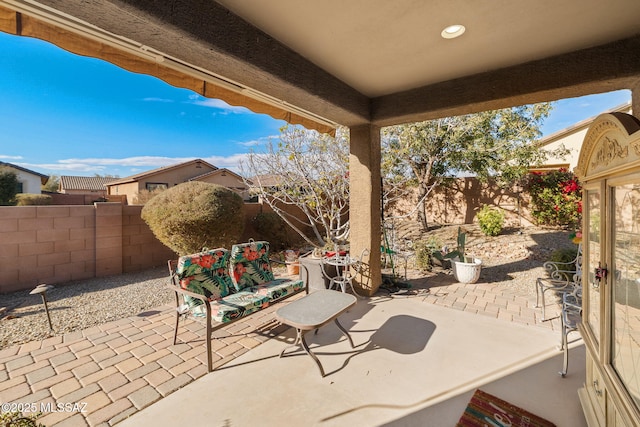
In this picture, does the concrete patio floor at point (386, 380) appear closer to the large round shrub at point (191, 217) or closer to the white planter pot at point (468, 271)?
the white planter pot at point (468, 271)

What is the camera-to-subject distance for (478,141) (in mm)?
8180

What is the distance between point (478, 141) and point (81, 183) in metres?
38.3

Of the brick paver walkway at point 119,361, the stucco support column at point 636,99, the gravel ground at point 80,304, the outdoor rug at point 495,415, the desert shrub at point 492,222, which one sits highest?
the stucco support column at point 636,99

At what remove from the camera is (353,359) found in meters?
2.82

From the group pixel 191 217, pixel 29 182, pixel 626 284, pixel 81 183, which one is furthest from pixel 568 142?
pixel 81 183

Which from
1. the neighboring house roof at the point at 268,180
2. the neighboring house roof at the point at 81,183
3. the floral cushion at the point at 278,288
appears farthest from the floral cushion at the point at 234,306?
the neighboring house roof at the point at 81,183

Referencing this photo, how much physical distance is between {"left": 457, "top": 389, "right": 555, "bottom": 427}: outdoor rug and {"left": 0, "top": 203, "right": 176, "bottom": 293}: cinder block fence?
6967mm

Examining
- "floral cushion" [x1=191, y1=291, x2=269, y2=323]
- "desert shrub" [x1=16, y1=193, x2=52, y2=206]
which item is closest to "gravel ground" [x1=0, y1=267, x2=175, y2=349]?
"floral cushion" [x1=191, y1=291, x2=269, y2=323]

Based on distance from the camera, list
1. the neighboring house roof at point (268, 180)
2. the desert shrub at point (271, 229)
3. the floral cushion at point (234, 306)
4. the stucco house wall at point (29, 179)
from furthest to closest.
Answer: the stucco house wall at point (29, 179) < the desert shrub at point (271, 229) < the neighboring house roof at point (268, 180) < the floral cushion at point (234, 306)

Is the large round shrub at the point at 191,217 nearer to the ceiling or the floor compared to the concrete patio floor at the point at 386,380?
nearer to the ceiling

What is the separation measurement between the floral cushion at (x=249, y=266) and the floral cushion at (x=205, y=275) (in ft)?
0.30

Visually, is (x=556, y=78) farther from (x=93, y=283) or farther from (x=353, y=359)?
(x=93, y=283)

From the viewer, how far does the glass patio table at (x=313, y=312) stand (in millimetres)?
2528

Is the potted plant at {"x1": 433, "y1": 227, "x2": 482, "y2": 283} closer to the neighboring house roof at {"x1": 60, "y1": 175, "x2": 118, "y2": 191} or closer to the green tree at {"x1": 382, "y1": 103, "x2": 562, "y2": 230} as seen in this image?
the green tree at {"x1": 382, "y1": 103, "x2": 562, "y2": 230}
